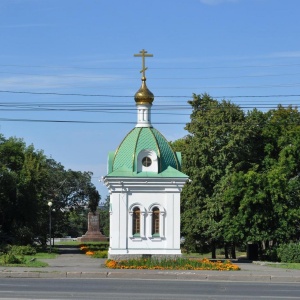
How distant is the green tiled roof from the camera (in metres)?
37.8

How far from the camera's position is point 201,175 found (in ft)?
156

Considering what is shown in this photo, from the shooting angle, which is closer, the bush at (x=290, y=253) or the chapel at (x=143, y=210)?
the chapel at (x=143, y=210)

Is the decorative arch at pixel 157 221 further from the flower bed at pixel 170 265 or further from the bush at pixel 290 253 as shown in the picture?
the bush at pixel 290 253

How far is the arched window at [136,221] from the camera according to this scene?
37.3 meters

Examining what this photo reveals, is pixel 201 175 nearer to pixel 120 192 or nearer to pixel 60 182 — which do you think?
pixel 120 192

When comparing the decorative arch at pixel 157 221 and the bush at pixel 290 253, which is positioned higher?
the decorative arch at pixel 157 221

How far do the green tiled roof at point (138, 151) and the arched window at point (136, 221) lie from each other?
1.83 meters

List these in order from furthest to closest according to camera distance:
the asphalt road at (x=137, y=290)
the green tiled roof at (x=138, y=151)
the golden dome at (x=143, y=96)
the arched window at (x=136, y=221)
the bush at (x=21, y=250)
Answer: the bush at (x=21, y=250) → the golden dome at (x=143, y=96) → the green tiled roof at (x=138, y=151) → the arched window at (x=136, y=221) → the asphalt road at (x=137, y=290)

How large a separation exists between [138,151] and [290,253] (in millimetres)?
10788

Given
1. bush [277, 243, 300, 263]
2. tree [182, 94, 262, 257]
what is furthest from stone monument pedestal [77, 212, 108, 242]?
bush [277, 243, 300, 263]

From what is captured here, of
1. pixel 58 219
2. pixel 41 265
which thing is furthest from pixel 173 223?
pixel 58 219

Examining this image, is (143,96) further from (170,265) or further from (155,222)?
(170,265)

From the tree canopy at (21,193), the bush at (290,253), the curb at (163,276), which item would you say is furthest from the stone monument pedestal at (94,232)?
the curb at (163,276)

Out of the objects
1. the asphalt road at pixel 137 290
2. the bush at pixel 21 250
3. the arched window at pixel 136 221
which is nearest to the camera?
the asphalt road at pixel 137 290
